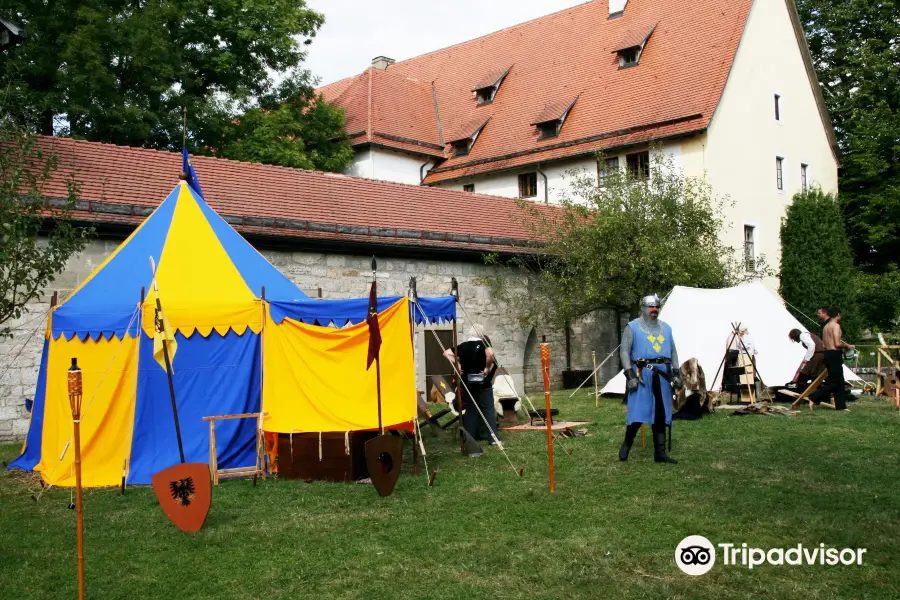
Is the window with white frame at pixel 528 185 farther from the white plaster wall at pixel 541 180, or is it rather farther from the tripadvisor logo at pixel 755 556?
the tripadvisor logo at pixel 755 556

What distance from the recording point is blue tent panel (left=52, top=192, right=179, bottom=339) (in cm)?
1003

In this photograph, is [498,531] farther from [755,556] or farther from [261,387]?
[261,387]

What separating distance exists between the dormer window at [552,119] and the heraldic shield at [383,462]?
2079 centimetres

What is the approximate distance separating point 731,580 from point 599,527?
57.2 inches

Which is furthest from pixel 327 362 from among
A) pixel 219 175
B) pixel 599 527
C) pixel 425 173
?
pixel 425 173

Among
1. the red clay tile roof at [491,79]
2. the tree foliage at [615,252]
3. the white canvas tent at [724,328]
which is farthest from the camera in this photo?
the red clay tile roof at [491,79]

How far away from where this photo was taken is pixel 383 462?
26.7 ft

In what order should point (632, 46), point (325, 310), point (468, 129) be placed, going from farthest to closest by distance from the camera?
point (468, 129) < point (632, 46) < point (325, 310)

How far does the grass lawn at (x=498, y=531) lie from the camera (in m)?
5.32

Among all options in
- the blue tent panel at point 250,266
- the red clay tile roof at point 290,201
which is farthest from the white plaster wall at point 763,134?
the blue tent panel at point 250,266

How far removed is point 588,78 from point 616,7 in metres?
3.35

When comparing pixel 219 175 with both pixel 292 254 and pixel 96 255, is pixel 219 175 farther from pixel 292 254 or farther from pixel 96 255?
pixel 96 255

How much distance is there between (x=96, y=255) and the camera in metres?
13.4

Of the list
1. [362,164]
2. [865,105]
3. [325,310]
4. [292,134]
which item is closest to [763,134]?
[865,105]
